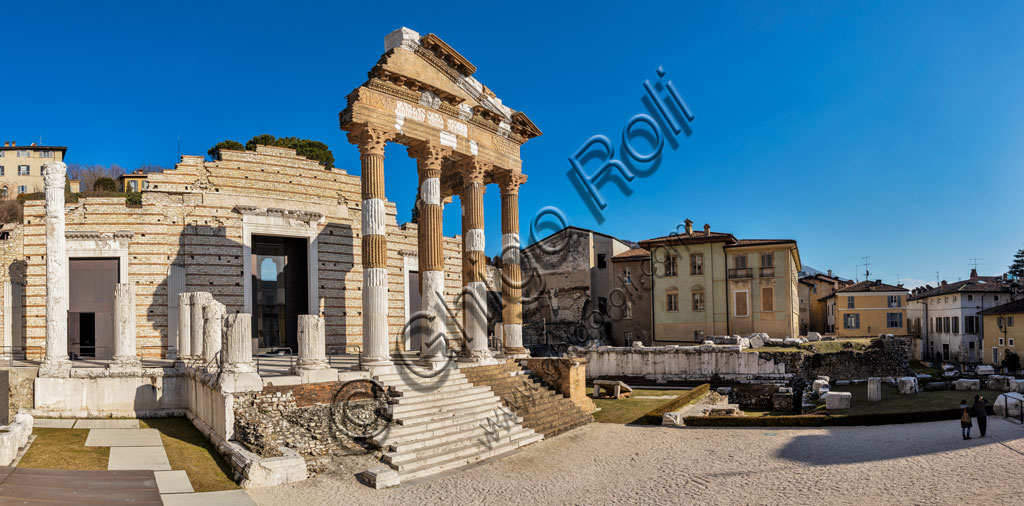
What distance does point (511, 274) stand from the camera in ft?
82.6

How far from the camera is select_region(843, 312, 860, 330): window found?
52.5m

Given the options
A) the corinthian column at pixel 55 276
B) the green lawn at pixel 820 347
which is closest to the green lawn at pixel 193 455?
the corinthian column at pixel 55 276

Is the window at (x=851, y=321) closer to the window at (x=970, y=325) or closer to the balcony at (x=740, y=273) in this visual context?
the window at (x=970, y=325)

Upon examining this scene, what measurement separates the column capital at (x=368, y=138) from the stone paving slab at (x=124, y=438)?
1019cm

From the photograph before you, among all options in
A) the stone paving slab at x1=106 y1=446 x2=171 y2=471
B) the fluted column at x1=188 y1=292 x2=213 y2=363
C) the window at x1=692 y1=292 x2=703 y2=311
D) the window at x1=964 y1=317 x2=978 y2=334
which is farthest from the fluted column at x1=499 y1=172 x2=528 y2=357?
the window at x1=964 y1=317 x2=978 y2=334

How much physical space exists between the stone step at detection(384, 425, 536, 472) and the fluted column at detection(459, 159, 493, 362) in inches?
194

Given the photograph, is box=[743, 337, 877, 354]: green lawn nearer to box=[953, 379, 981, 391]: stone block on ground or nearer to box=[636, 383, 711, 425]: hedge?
box=[953, 379, 981, 391]: stone block on ground

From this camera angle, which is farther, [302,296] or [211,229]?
[302,296]

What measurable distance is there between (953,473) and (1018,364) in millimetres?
40539

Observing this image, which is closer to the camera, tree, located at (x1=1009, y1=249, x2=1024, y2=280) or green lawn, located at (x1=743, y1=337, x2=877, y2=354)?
green lawn, located at (x1=743, y1=337, x2=877, y2=354)

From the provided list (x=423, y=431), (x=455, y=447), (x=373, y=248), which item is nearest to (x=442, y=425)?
(x=423, y=431)

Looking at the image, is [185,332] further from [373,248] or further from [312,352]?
[373,248]

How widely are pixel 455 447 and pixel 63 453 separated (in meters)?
9.25

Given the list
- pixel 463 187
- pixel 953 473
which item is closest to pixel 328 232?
pixel 463 187
